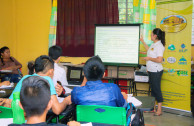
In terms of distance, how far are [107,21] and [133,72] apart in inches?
55.2

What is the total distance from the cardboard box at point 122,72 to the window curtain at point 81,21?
0.69 metres

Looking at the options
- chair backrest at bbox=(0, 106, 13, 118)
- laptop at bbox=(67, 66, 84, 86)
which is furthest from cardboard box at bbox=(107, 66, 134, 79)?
chair backrest at bbox=(0, 106, 13, 118)

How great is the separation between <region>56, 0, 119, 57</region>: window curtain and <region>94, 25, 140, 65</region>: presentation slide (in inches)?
14.4

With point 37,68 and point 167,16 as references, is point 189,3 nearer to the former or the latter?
point 167,16

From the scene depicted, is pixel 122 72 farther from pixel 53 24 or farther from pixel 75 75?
pixel 53 24

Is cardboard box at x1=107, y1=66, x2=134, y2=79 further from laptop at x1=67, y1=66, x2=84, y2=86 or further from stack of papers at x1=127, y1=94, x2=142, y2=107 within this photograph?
stack of papers at x1=127, y1=94, x2=142, y2=107

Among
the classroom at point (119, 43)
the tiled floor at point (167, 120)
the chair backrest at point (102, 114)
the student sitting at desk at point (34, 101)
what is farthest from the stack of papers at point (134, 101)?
the tiled floor at point (167, 120)

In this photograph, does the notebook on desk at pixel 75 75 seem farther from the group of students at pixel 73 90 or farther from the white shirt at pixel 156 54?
the white shirt at pixel 156 54

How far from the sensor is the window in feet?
16.2

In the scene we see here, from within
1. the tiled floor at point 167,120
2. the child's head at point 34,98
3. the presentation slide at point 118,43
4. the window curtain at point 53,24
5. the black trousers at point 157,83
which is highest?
the window curtain at point 53,24

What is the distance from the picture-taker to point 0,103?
5.97 feet

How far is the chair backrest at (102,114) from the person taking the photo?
4.88ft

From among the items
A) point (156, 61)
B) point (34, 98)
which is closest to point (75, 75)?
point (156, 61)

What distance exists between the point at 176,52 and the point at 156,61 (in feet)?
1.95
